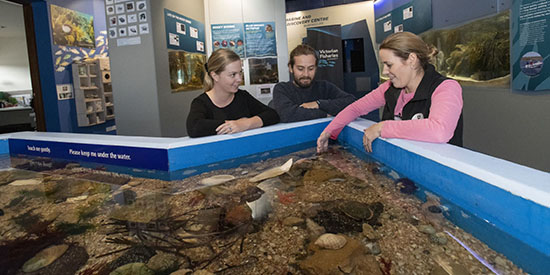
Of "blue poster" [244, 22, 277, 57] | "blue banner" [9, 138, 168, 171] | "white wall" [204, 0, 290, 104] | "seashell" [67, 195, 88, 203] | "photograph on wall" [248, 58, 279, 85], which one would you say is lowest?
"seashell" [67, 195, 88, 203]

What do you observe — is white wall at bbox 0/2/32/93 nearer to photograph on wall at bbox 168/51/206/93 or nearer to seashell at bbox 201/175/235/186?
photograph on wall at bbox 168/51/206/93

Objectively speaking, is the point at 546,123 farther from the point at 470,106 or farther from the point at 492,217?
the point at 492,217

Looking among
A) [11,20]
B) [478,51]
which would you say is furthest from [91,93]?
[478,51]

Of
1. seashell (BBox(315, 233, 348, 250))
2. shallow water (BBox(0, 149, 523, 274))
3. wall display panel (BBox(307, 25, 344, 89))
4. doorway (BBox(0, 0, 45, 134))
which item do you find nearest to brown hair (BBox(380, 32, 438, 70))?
shallow water (BBox(0, 149, 523, 274))

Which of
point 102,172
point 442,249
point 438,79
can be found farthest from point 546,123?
point 102,172

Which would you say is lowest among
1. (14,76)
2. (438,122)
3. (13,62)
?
(438,122)

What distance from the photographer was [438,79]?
7.18 feet

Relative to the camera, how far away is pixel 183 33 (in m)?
5.11

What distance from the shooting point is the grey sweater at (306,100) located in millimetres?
3324

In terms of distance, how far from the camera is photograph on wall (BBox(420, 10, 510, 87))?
3.63 meters

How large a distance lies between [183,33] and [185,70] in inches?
19.7

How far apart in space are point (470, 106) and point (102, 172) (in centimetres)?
387

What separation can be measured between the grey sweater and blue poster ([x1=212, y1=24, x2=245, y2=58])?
224 cm

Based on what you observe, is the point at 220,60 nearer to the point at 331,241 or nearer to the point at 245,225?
the point at 245,225
